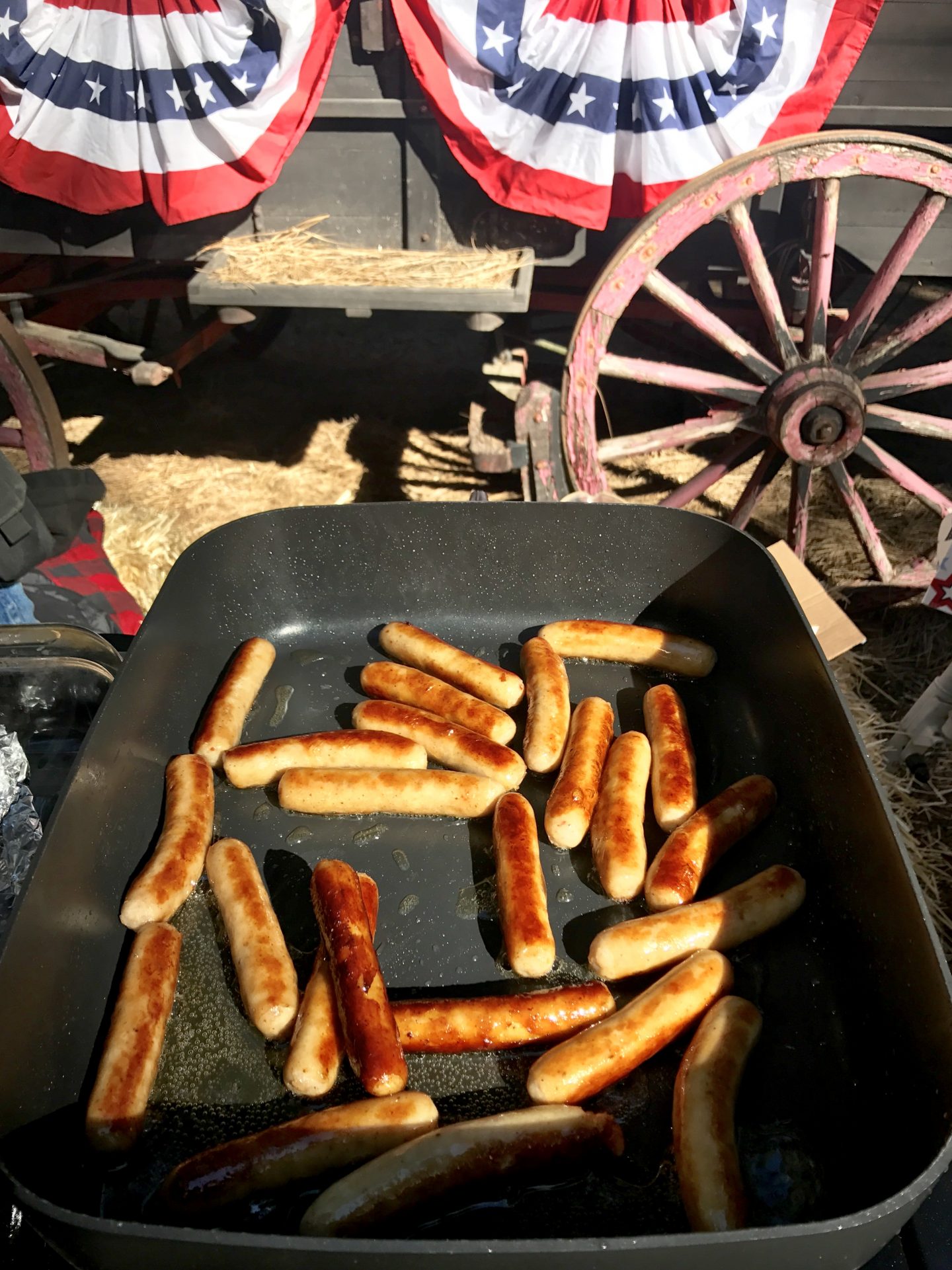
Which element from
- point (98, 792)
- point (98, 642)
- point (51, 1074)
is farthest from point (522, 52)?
point (51, 1074)

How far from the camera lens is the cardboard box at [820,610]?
281 centimetres

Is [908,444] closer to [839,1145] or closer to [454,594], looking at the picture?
[454,594]

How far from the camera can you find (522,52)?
310cm

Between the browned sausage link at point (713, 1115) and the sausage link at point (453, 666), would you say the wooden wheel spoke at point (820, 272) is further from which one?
the browned sausage link at point (713, 1115)

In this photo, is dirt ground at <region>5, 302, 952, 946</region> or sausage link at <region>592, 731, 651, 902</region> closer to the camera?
sausage link at <region>592, 731, 651, 902</region>

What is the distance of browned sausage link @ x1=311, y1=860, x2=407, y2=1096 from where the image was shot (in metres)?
1.42

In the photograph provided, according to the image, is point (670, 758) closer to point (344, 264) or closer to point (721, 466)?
point (721, 466)

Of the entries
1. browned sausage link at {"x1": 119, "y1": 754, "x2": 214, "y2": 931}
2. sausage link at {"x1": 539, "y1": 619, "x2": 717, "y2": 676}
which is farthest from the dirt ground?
browned sausage link at {"x1": 119, "y1": 754, "x2": 214, "y2": 931}

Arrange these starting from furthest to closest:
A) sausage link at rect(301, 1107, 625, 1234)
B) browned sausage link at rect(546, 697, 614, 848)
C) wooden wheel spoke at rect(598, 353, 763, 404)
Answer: wooden wheel spoke at rect(598, 353, 763, 404) → browned sausage link at rect(546, 697, 614, 848) → sausage link at rect(301, 1107, 625, 1234)

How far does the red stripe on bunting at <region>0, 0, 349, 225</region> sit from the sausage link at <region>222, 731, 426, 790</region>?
2.65 meters

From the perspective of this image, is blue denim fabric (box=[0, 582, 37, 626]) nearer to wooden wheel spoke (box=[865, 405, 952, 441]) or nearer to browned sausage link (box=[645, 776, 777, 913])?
browned sausage link (box=[645, 776, 777, 913])

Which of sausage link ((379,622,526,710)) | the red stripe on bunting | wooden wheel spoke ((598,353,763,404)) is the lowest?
sausage link ((379,622,526,710))

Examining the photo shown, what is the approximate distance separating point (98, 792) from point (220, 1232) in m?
0.94

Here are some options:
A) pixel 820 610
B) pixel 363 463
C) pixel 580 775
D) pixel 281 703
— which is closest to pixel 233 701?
pixel 281 703
